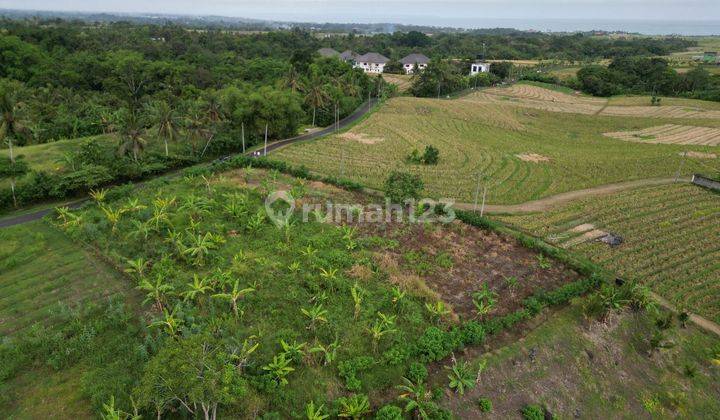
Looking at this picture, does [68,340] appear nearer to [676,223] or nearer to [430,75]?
[676,223]

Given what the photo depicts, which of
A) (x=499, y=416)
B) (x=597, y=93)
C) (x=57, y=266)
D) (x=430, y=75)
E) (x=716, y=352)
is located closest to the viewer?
(x=499, y=416)

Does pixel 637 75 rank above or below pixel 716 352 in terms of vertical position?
above

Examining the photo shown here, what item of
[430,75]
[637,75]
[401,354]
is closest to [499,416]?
[401,354]

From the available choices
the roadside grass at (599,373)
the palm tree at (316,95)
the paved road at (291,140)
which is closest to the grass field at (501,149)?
the paved road at (291,140)

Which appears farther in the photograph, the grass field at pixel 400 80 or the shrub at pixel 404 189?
the grass field at pixel 400 80

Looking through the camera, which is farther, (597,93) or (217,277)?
(597,93)

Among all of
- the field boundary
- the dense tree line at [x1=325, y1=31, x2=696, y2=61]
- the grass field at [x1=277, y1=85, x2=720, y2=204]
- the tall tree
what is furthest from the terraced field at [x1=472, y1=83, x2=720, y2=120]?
the tall tree

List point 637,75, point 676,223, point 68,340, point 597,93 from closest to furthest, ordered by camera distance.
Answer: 1. point 68,340
2. point 676,223
3. point 597,93
4. point 637,75

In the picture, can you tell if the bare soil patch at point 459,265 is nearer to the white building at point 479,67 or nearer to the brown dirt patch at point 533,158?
the brown dirt patch at point 533,158
